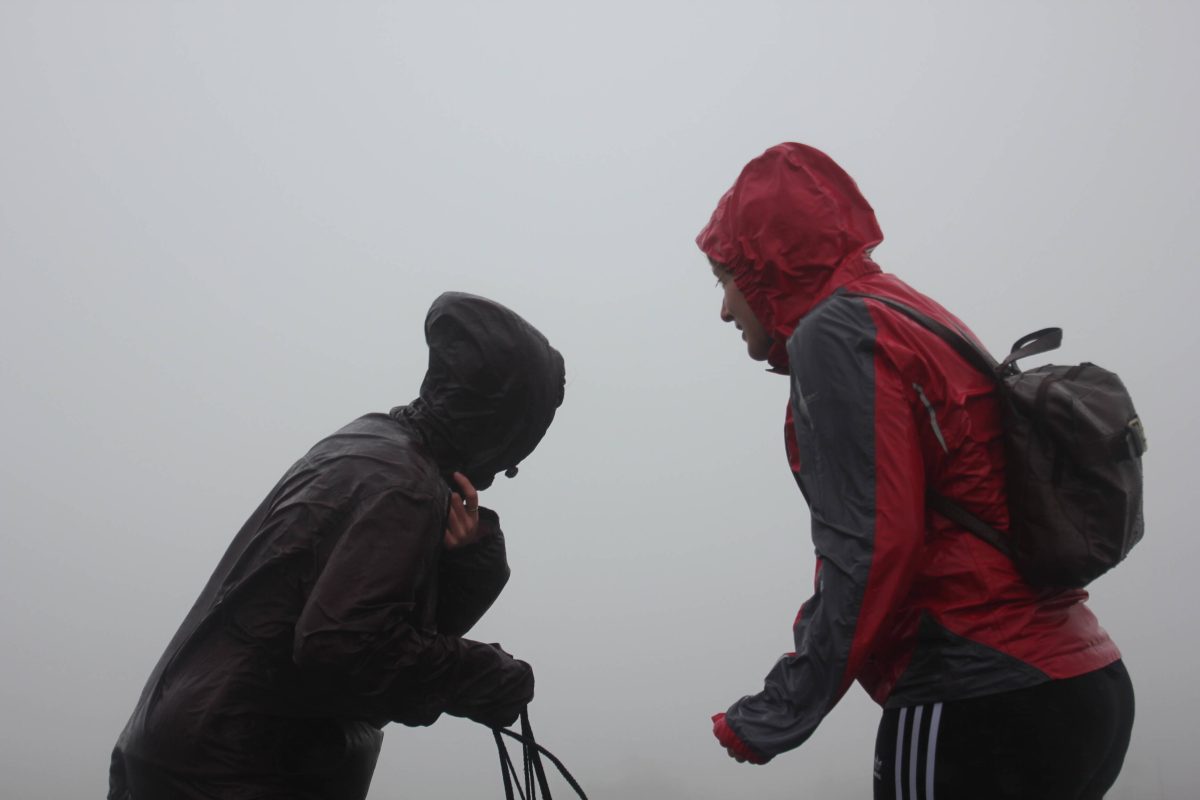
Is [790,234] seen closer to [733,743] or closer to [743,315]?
[743,315]

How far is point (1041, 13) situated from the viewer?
17675cm

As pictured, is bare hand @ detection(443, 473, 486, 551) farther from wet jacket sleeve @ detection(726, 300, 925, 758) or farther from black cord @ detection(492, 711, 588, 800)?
wet jacket sleeve @ detection(726, 300, 925, 758)

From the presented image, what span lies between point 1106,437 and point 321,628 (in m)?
1.27

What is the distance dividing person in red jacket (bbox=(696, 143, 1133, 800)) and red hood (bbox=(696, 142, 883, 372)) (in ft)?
0.53

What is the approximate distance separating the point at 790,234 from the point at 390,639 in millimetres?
1033

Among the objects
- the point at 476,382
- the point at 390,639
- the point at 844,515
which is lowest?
the point at 390,639

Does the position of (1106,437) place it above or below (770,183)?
below

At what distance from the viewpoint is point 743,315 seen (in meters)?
1.95

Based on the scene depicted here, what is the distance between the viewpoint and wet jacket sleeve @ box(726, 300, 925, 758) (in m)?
1.49

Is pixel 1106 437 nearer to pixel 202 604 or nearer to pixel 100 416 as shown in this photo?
pixel 202 604

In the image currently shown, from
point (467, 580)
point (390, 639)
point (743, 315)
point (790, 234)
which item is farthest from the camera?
point (467, 580)

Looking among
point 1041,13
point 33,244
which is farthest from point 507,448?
point 1041,13

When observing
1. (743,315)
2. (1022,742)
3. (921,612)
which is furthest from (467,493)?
(1022,742)

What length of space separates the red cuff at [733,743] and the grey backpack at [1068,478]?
1.61ft
